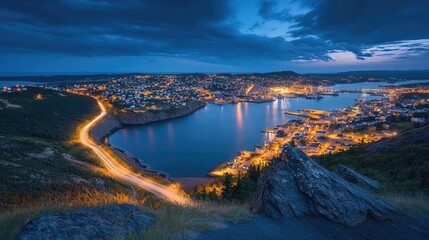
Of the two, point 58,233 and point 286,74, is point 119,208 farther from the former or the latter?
point 286,74

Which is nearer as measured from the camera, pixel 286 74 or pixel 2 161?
pixel 2 161

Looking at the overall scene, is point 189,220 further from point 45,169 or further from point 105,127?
point 105,127

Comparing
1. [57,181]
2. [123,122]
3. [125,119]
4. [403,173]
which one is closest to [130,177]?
[57,181]

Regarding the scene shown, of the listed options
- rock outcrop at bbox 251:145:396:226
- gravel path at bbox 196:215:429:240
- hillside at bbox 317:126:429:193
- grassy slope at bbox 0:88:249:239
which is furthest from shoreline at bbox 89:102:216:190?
gravel path at bbox 196:215:429:240

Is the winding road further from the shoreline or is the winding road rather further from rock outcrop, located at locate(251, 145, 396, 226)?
rock outcrop, located at locate(251, 145, 396, 226)

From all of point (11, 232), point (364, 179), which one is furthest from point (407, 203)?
point (11, 232)
